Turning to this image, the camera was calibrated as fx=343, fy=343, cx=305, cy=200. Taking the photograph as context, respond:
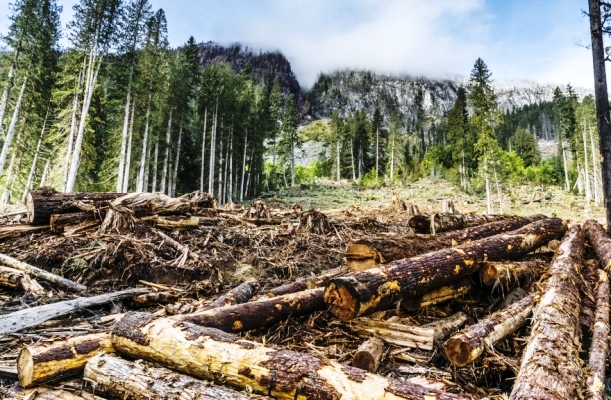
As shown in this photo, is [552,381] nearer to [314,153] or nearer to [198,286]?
[198,286]

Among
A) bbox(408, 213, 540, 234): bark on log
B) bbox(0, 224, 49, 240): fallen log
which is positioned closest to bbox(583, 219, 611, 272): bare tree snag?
bbox(408, 213, 540, 234): bark on log

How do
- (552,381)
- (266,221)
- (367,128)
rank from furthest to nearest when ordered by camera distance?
1. (367,128)
2. (266,221)
3. (552,381)

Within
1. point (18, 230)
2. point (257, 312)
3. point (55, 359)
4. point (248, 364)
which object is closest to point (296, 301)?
point (257, 312)

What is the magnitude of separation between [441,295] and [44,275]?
583cm

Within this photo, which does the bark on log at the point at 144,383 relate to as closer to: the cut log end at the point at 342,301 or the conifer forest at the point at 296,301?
the conifer forest at the point at 296,301

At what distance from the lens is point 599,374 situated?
7.60ft

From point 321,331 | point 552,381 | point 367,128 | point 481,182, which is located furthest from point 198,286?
point 367,128

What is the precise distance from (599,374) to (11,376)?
14.7ft

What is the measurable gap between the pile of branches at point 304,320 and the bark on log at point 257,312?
0.02 metres

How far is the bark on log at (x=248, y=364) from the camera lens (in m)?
2.04

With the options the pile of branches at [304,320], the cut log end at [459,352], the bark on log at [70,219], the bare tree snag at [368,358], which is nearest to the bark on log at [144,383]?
the pile of branches at [304,320]

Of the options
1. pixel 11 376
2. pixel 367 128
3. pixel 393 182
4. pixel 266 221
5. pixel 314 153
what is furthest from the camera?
pixel 314 153

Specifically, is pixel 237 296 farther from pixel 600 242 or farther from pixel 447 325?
pixel 600 242

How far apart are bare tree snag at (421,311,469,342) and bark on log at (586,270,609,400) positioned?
45.2 inches
